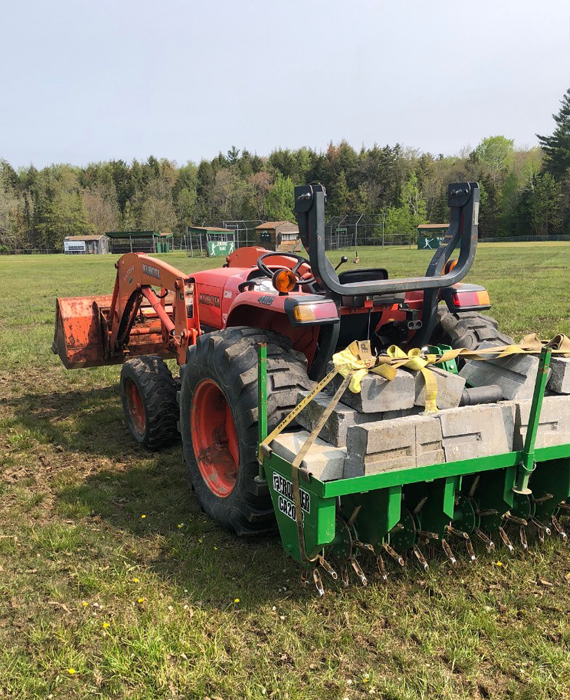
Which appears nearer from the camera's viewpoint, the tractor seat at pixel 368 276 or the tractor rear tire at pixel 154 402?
the tractor seat at pixel 368 276

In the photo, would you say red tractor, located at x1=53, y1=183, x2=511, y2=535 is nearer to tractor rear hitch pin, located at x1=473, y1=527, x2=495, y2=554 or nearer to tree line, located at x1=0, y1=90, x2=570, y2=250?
tractor rear hitch pin, located at x1=473, y1=527, x2=495, y2=554

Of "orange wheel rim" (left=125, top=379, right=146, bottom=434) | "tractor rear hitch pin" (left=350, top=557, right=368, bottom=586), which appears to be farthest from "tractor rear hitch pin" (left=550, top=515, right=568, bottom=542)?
"orange wheel rim" (left=125, top=379, right=146, bottom=434)

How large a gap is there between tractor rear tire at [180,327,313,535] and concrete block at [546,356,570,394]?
54.0 inches

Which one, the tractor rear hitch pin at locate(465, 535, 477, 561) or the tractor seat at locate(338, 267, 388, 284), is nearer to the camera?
the tractor rear hitch pin at locate(465, 535, 477, 561)

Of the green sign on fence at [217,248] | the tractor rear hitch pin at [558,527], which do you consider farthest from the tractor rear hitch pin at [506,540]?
the green sign on fence at [217,248]

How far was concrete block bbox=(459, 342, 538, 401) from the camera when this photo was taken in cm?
361

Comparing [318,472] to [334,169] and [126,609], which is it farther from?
[334,169]

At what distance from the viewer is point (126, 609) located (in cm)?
329

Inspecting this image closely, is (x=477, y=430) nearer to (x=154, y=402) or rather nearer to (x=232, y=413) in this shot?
(x=232, y=413)

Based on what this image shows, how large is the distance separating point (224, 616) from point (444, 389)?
1616 mm

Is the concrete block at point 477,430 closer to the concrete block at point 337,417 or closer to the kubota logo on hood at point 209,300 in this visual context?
the concrete block at point 337,417

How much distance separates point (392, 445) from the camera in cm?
296

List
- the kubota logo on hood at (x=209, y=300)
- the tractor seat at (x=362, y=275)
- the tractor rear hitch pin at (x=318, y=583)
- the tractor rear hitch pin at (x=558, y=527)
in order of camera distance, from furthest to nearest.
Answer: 1. the kubota logo on hood at (x=209, y=300)
2. the tractor seat at (x=362, y=275)
3. the tractor rear hitch pin at (x=558, y=527)
4. the tractor rear hitch pin at (x=318, y=583)

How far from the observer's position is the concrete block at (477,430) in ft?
10.2
